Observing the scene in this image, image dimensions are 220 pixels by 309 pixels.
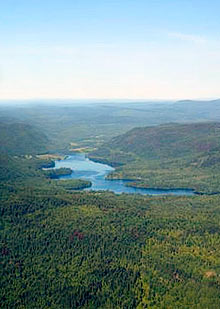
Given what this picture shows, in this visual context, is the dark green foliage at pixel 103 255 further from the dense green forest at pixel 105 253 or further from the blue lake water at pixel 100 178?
the blue lake water at pixel 100 178

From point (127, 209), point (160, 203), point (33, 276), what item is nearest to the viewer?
point (33, 276)

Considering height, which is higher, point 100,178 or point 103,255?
point 103,255

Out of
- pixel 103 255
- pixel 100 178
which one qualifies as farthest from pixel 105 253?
pixel 100 178

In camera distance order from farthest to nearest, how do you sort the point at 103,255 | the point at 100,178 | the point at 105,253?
the point at 100,178
the point at 105,253
the point at 103,255

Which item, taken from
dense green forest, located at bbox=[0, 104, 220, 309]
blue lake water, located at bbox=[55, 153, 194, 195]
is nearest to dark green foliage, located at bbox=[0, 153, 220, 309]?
dense green forest, located at bbox=[0, 104, 220, 309]

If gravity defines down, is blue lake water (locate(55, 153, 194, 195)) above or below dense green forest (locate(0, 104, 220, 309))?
below

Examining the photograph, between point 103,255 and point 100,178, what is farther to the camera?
point 100,178

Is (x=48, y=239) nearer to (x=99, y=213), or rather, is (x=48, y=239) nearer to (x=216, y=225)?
(x=99, y=213)

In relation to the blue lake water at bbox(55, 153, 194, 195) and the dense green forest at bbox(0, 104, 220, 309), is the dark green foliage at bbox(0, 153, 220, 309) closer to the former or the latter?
the dense green forest at bbox(0, 104, 220, 309)

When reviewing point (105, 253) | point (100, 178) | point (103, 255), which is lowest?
point (100, 178)

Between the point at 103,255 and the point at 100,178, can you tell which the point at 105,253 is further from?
the point at 100,178

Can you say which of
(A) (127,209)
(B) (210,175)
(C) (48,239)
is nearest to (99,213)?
(A) (127,209)
